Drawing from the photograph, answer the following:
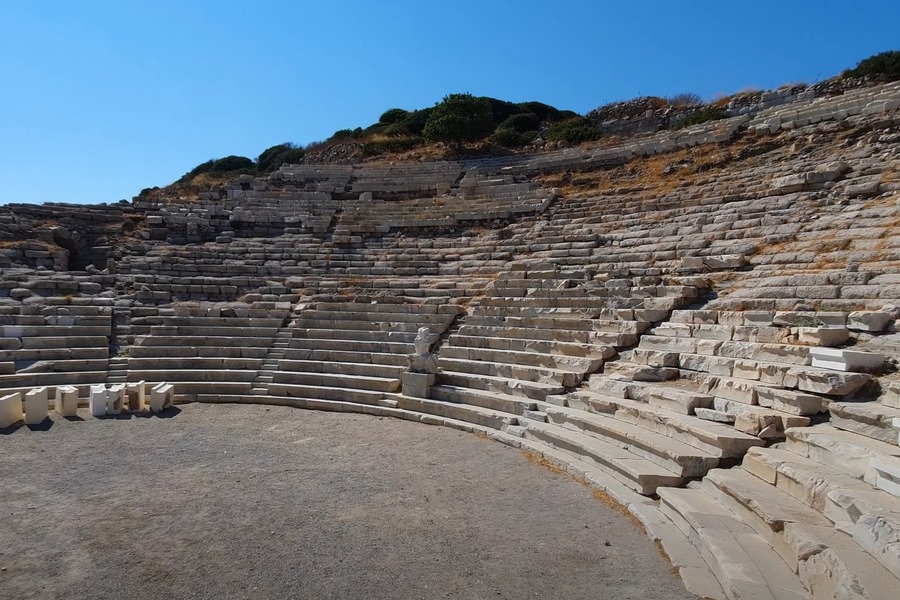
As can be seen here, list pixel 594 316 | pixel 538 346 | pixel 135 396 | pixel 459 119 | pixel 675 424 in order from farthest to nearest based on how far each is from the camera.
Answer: pixel 459 119, pixel 594 316, pixel 538 346, pixel 135 396, pixel 675 424

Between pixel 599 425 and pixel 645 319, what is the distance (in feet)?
10.3

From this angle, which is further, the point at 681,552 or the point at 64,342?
the point at 64,342

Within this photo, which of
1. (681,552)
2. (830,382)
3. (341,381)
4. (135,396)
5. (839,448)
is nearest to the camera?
(681,552)

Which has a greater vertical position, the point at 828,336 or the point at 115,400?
the point at 828,336

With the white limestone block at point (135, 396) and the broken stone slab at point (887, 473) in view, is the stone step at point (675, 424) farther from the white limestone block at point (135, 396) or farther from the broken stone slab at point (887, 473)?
the white limestone block at point (135, 396)

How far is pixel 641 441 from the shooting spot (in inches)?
262

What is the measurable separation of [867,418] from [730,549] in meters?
2.07

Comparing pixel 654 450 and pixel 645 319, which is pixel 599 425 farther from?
pixel 645 319

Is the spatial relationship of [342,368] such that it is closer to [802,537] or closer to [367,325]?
[367,325]

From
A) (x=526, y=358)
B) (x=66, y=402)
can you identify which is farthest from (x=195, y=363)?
(x=526, y=358)

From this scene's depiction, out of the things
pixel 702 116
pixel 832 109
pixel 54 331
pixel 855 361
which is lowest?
pixel 54 331

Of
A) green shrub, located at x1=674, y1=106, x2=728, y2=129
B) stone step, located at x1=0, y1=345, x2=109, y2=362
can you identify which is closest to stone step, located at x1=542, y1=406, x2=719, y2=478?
stone step, located at x1=0, y1=345, x2=109, y2=362

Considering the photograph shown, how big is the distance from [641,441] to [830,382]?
202 centimetres

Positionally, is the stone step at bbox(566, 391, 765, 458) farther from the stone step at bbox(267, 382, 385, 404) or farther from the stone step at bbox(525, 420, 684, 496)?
the stone step at bbox(267, 382, 385, 404)
